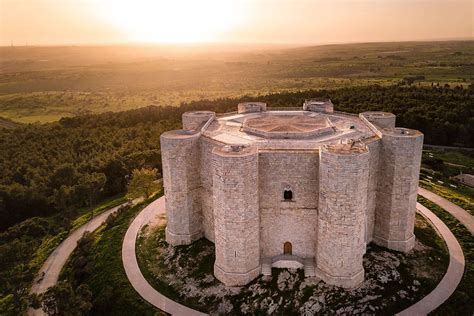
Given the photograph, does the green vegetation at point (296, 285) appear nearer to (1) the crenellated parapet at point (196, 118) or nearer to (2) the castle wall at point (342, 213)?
(2) the castle wall at point (342, 213)

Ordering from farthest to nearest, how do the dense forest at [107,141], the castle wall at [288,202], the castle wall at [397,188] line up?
the dense forest at [107,141] → the castle wall at [397,188] → the castle wall at [288,202]

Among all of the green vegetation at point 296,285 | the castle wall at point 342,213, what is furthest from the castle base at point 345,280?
the green vegetation at point 296,285

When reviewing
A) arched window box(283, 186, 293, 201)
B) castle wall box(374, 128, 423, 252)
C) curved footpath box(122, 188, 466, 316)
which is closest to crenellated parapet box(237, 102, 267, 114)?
castle wall box(374, 128, 423, 252)

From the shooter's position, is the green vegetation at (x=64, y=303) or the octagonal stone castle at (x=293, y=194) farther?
the octagonal stone castle at (x=293, y=194)

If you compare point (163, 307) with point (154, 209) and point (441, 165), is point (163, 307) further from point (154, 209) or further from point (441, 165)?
point (441, 165)

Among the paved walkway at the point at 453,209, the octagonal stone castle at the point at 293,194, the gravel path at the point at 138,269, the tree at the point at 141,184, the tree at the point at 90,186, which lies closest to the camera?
the octagonal stone castle at the point at 293,194

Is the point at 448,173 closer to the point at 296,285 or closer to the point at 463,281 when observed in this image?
the point at 463,281

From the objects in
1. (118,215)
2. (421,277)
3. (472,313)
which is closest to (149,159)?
(118,215)
